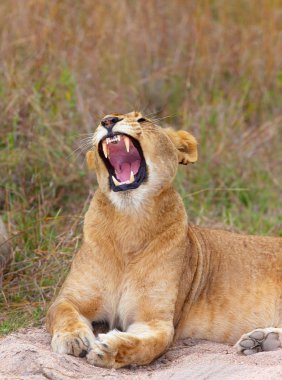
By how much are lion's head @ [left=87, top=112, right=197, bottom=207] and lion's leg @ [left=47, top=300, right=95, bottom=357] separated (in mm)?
531

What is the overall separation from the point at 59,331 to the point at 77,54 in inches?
170

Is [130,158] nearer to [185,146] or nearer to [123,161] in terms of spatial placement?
[123,161]

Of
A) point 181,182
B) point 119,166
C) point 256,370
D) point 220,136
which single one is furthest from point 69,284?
point 220,136

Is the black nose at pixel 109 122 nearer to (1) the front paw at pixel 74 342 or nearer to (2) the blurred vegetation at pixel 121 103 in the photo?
(1) the front paw at pixel 74 342

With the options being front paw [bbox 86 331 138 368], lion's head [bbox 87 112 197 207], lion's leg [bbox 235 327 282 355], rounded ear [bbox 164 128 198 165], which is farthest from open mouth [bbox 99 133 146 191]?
lion's leg [bbox 235 327 282 355]

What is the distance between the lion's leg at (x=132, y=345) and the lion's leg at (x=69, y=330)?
71 mm

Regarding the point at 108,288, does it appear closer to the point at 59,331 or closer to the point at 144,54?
the point at 59,331

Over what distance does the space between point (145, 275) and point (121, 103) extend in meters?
3.43

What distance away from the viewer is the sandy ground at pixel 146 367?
3.82 meters

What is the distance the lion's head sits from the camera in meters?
4.39

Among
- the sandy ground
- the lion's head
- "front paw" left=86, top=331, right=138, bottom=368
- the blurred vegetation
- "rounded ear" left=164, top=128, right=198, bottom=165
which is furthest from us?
the blurred vegetation

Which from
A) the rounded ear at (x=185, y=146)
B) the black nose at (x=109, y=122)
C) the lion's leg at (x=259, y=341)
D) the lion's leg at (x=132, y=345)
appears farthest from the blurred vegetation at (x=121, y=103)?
the lion's leg at (x=259, y=341)

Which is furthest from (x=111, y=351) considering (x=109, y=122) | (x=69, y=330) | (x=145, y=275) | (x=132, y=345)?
(x=109, y=122)

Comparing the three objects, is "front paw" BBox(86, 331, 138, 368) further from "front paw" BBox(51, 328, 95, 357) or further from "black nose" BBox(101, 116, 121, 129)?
"black nose" BBox(101, 116, 121, 129)
